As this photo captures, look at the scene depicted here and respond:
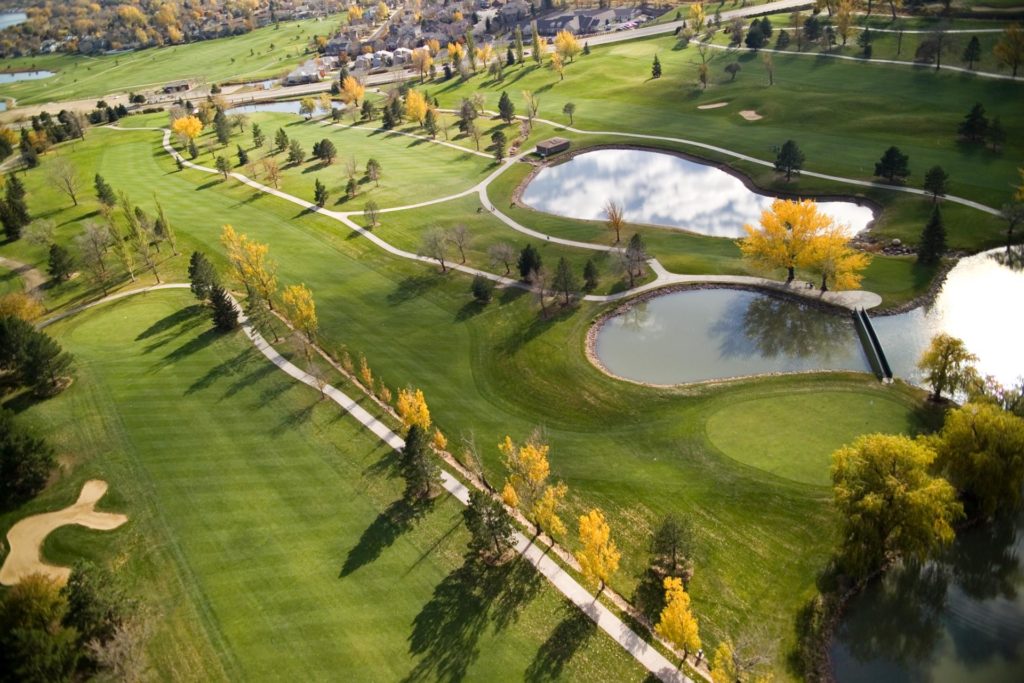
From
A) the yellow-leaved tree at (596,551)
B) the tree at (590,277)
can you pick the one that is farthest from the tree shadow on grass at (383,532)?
the tree at (590,277)

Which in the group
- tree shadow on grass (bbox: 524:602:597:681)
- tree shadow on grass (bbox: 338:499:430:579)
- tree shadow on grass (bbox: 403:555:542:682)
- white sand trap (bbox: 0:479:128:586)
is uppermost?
white sand trap (bbox: 0:479:128:586)

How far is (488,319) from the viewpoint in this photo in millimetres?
70750

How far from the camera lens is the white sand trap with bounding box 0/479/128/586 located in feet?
143

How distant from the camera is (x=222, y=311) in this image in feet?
230

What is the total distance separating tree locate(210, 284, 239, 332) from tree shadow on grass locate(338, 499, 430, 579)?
3539 centimetres

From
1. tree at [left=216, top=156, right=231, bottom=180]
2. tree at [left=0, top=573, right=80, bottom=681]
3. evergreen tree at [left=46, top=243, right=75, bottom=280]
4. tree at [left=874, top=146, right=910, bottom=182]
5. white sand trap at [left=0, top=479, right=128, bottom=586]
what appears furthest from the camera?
tree at [left=216, top=156, right=231, bottom=180]

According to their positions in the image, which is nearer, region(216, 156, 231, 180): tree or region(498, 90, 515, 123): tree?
region(216, 156, 231, 180): tree

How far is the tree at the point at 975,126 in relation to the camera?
90250mm

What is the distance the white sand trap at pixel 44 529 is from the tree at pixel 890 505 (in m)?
51.3

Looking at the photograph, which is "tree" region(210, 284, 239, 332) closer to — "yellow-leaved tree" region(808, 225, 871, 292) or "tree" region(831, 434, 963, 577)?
"tree" region(831, 434, 963, 577)

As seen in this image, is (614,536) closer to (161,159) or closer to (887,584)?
(887,584)

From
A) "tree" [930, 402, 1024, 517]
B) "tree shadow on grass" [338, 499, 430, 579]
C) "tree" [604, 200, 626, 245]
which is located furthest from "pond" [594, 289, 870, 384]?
"tree shadow on grass" [338, 499, 430, 579]

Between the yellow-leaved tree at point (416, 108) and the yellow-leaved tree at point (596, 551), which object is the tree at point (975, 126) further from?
the yellow-leaved tree at point (416, 108)

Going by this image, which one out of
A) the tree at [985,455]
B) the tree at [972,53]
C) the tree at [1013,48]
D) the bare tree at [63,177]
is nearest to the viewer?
the tree at [985,455]
